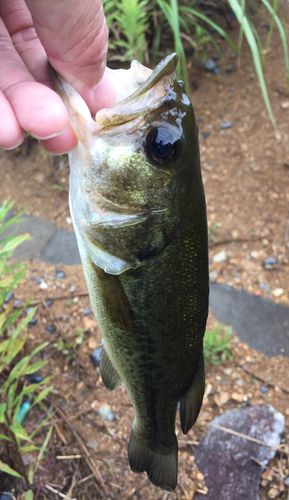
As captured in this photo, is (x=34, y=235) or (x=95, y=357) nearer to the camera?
(x=95, y=357)

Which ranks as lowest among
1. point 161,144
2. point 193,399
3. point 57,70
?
point 193,399

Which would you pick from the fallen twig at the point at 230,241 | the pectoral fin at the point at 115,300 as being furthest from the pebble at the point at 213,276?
the pectoral fin at the point at 115,300

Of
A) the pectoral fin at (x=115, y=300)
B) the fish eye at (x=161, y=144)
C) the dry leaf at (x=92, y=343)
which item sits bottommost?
the dry leaf at (x=92, y=343)

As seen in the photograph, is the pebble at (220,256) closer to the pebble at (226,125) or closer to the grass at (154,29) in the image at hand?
the grass at (154,29)

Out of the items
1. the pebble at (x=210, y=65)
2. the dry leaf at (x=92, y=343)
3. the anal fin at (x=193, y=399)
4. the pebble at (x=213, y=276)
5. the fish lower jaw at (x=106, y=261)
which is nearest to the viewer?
the fish lower jaw at (x=106, y=261)

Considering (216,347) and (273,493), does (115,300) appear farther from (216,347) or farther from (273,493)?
(273,493)

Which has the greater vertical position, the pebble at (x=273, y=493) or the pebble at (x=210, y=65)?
the pebble at (x=210, y=65)

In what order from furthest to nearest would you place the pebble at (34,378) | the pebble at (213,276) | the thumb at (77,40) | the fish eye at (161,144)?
the pebble at (213,276) < the pebble at (34,378) < the fish eye at (161,144) < the thumb at (77,40)

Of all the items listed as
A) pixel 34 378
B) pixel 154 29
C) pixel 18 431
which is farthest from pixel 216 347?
pixel 154 29
